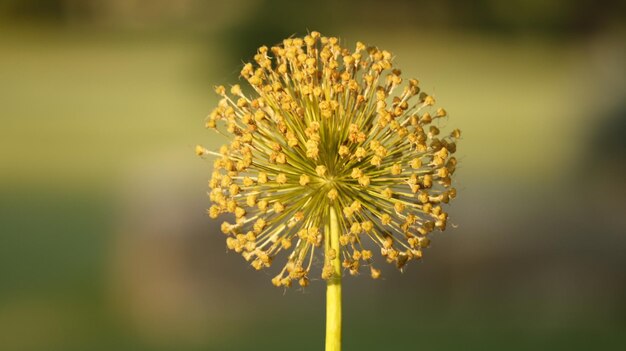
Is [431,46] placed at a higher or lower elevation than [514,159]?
higher

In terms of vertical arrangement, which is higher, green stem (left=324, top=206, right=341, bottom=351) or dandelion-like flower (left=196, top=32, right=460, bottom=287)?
dandelion-like flower (left=196, top=32, right=460, bottom=287)

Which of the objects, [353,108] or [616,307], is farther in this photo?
[616,307]

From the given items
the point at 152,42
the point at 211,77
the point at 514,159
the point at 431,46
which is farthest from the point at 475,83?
the point at 152,42

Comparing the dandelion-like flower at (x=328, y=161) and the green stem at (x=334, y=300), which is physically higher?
the dandelion-like flower at (x=328, y=161)

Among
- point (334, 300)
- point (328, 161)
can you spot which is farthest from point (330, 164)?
point (334, 300)

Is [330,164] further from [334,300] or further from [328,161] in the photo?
[334,300]

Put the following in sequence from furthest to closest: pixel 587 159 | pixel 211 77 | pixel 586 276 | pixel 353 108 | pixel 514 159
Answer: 1. pixel 211 77
2. pixel 514 159
3. pixel 587 159
4. pixel 586 276
5. pixel 353 108

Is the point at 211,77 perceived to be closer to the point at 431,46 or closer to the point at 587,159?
the point at 431,46
